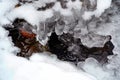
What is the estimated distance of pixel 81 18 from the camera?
7.07 feet

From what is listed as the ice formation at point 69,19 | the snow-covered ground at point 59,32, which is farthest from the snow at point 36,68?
the ice formation at point 69,19

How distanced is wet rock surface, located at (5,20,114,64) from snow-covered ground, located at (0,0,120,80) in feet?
0.12

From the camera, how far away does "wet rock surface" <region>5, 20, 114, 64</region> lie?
209 cm

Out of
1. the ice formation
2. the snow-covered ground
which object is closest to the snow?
the snow-covered ground

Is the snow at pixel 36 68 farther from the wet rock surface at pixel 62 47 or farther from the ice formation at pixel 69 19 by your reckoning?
the ice formation at pixel 69 19

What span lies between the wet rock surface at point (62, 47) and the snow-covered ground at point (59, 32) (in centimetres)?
4

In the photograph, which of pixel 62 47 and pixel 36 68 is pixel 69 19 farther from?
pixel 36 68

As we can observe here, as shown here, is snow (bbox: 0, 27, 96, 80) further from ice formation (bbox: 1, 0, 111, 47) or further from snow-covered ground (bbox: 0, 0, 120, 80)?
A: ice formation (bbox: 1, 0, 111, 47)

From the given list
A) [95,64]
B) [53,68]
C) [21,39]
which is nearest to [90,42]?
[95,64]

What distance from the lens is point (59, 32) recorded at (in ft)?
7.05

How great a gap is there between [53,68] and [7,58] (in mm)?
323

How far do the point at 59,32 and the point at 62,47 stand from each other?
11cm

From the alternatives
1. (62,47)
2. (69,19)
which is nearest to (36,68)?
(62,47)

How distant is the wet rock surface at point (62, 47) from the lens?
6.85ft
